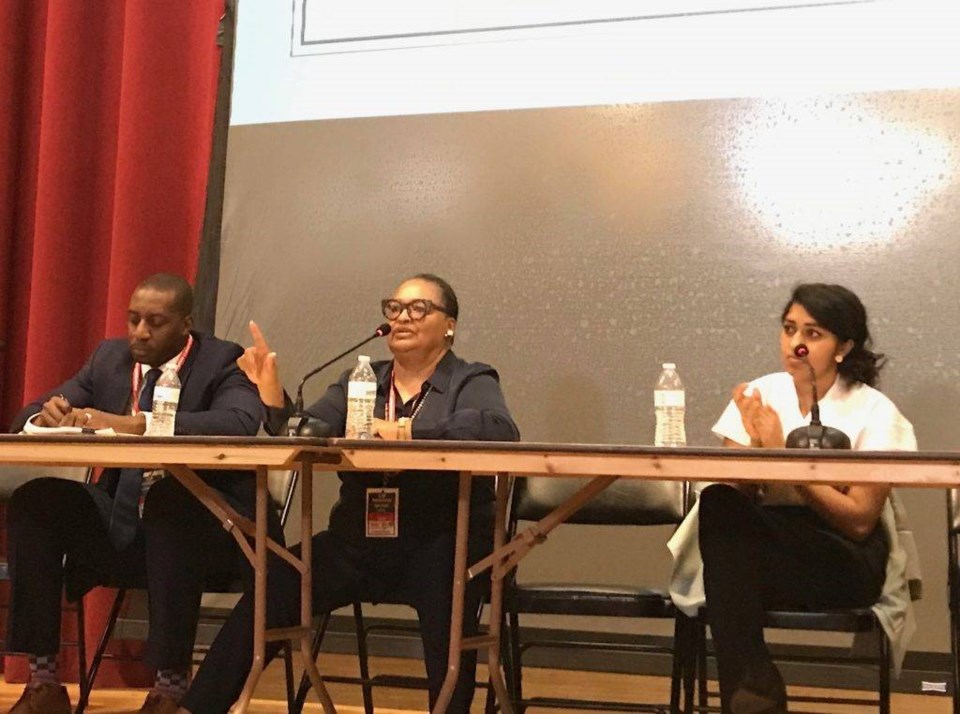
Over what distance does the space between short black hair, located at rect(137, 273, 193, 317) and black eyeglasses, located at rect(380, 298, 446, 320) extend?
582mm

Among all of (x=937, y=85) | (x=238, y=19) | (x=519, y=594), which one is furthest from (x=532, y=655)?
(x=238, y=19)

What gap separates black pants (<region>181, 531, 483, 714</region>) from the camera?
245cm

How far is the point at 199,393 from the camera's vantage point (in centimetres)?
313

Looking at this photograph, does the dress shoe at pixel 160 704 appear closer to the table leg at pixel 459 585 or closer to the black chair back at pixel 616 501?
the table leg at pixel 459 585

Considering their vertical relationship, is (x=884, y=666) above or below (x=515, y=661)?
above

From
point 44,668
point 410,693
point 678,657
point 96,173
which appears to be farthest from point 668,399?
point 96,173

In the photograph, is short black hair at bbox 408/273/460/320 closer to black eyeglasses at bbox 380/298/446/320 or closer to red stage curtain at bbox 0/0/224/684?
black eyeglasses at bbox 380/298/446/320

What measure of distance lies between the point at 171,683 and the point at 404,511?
0.66m

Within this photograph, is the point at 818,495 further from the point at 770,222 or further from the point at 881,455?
the point at 770,222

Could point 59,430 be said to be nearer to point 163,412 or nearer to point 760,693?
point 163,412

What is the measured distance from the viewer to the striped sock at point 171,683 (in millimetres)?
2723

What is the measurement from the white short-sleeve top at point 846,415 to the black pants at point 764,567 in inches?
7.5

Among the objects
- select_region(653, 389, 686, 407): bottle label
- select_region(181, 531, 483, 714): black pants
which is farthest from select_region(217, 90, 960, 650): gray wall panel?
select_region(181, 531, 483, 714): black pants

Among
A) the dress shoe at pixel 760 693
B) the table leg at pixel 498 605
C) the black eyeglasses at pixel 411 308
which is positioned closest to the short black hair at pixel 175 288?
→ the black eyeglasses at pixel 411 308
